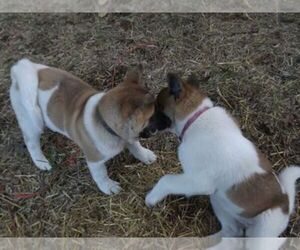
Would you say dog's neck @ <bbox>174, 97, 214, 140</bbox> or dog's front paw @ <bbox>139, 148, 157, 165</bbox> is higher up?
dog's neck @ <bbox>174, 97, 214, 140</bbox>

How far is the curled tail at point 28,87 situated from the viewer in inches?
169

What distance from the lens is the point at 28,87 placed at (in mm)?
Result: 4277

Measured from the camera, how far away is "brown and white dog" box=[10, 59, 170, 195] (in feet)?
12.8

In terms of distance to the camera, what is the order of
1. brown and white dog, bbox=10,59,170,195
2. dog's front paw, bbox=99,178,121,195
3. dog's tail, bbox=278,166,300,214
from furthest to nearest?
dog's front paw, bbox=99,178,121,195, dog's tail, bbox=278,166,300,214, brown and white dog, bbox=10,59,170,195

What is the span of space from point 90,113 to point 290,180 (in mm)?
1728

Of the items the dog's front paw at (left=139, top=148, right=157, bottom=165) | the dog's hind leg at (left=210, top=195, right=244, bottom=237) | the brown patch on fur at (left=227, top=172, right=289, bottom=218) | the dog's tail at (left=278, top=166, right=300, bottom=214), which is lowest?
the dog's hind leg at (left=210, top=195, right=244, bottom=237)

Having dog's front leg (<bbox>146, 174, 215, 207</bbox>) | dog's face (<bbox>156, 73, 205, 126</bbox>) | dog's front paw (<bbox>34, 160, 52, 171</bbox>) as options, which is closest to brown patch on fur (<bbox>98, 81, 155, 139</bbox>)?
dog's face (<bbox>156, 73, 205, 126</bbox>)

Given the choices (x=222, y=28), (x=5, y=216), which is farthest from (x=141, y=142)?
(x=222, y=28)

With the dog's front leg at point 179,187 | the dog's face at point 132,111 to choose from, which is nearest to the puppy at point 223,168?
the dog's front leg at point 179,187

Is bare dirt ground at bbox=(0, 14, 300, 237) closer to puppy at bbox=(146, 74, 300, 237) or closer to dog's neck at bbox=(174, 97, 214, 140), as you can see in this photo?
puppy at bbox=(146, 74, 300, 237)

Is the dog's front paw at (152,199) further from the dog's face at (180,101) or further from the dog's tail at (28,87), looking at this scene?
the dog's tail at (28,87)

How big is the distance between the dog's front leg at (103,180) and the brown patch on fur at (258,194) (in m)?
1.18

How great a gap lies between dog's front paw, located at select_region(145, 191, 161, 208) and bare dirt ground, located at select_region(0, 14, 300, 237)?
0.29 feet

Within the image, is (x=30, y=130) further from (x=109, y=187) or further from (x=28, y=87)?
(x=109, y=187)
